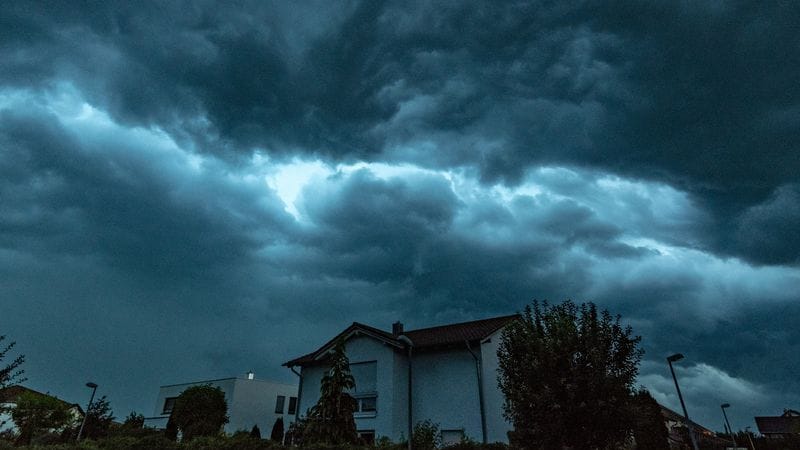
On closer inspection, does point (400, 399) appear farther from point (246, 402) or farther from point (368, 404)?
point (246, 402)

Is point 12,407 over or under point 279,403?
under

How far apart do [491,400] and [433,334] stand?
23.3 feet

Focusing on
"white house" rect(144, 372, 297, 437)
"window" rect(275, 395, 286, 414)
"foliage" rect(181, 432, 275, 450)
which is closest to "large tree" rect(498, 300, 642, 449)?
"foliage" rect(181, 432, 275, 450)

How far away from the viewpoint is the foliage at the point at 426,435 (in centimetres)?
2457

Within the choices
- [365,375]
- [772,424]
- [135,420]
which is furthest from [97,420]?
[772,424]

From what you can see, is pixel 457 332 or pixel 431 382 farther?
pixel 457 332

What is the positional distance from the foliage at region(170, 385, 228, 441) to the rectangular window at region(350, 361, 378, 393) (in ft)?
35.5

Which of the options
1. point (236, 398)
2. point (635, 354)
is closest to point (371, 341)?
point (236, 398)

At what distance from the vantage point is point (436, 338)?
30812 mm

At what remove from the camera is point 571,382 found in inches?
555

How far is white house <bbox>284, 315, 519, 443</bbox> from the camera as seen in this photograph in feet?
88.6

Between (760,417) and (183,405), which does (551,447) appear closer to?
(183,405)

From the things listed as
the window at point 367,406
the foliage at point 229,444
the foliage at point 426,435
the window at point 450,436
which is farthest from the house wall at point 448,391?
the foliage at point 229,444

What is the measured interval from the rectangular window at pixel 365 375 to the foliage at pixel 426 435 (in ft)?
14.1
